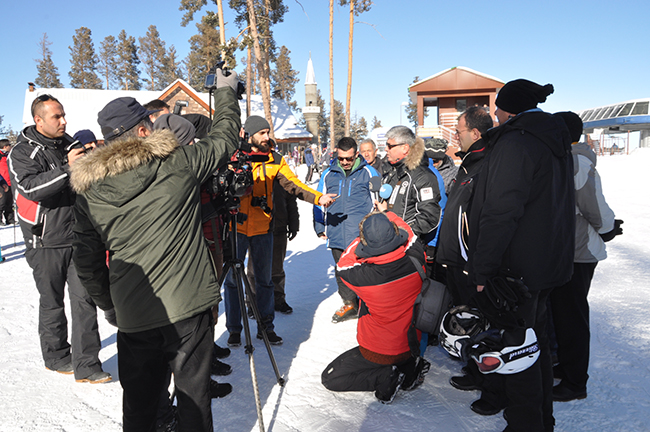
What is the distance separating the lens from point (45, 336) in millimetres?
3332

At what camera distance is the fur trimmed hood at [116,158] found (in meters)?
1.68

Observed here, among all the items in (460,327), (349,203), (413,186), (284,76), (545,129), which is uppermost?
(284,76)

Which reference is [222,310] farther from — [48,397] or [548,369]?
[548,369]

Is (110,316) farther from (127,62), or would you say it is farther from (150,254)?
(127,62)

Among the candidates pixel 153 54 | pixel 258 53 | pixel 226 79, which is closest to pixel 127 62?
pixel 153 54

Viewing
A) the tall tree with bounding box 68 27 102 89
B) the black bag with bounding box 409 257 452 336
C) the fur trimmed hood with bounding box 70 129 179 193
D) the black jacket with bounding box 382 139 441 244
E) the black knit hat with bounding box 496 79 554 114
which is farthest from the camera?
the tall tree with bounding box 68 27 102 89

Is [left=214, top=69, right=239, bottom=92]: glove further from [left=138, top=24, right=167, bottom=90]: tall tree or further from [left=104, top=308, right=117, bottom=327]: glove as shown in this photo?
[left=138, top=24, right=167, bottom=90]: tall tree

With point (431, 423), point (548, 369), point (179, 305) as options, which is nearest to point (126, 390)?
point (179, 305)

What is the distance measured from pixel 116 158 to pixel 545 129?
208 centimetres

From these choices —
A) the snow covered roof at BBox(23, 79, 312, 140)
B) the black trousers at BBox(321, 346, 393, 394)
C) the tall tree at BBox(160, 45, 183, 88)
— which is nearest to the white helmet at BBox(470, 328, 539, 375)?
the black trousers at BBox(321, 346, 393, 394)

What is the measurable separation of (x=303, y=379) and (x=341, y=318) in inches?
50.9

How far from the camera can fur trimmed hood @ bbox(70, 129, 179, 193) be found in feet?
5.52

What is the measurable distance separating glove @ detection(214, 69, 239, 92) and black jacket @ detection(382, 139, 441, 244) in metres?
2.16

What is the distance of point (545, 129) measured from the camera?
6.85 ft
